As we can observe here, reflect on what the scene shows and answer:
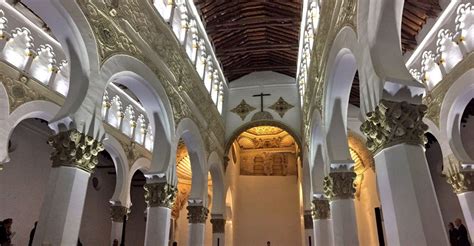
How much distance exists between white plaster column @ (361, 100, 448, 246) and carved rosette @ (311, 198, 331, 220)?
5586mm

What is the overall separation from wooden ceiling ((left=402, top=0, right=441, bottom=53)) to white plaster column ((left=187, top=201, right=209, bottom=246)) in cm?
714

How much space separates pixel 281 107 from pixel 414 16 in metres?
6.60

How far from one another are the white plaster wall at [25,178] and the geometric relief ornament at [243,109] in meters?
6.87

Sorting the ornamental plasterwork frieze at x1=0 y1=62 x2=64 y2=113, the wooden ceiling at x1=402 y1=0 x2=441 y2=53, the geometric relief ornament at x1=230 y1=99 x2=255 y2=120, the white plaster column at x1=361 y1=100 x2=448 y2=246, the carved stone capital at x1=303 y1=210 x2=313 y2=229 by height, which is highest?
the geometric relief ornament at x1=230 y1=99 x2=255 y2=120

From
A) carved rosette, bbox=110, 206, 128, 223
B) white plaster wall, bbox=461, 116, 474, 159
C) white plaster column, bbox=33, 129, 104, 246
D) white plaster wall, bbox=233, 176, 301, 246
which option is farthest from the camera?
white plaster wall, bbox=233, 176, 301, 246

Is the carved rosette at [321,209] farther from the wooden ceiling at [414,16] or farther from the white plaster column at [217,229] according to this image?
the wooden ceiling at [414,16]

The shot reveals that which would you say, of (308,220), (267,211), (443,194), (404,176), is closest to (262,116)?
(308,220)

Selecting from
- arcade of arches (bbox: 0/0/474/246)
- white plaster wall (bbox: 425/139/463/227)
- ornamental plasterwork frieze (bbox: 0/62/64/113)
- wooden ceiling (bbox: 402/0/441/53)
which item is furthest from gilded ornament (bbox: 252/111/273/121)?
ornamental plasterwork frieze (bbox: 0/62/64/113)

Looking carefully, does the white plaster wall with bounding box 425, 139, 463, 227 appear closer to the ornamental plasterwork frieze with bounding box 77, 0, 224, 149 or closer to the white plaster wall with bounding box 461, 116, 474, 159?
the white plaster wall with bounding box 461, 116, 474, 159

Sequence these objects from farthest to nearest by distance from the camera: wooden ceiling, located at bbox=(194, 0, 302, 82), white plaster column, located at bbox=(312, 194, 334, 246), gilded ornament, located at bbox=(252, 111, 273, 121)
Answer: gilded ornament, located at bbox=(252, 111, 273, 121)
wooden ceiling, located at bbox=(194, 0, 302, 82)
white plaster column, located at bbox=(312, 194, 334, 246)

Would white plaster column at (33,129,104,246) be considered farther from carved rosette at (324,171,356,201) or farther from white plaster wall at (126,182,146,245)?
white plaster wall at (126,182,146,245)

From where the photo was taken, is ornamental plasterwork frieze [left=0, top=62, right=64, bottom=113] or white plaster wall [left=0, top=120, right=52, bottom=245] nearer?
ornamental plasterwork frieze [left=0, top=62, right=64, bottom=113]

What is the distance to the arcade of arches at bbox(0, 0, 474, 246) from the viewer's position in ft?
12.9

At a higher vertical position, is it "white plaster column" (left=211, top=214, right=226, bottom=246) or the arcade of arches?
the arcade of arches
